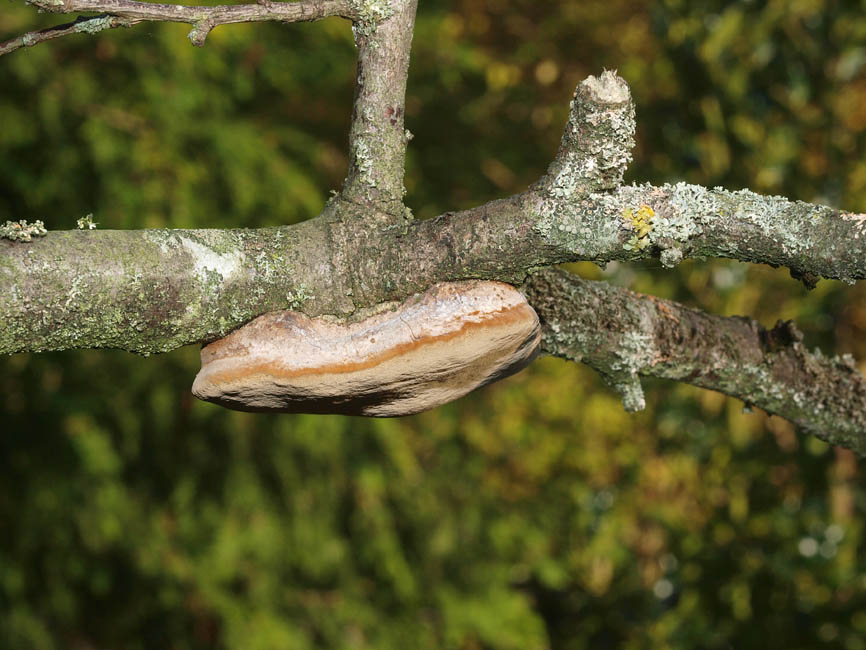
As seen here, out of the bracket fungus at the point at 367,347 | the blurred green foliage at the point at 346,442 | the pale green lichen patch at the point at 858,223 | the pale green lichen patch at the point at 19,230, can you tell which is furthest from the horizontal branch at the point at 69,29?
the blurred green foliage at the point at 346,442

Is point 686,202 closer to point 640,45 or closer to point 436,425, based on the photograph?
point 436,425

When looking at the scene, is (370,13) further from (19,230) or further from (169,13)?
(19,230)

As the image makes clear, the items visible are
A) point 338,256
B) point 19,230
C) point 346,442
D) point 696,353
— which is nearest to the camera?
point 19,230

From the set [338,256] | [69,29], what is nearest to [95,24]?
[69,29]

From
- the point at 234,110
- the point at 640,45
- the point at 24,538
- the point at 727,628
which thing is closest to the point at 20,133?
the point at 234,110

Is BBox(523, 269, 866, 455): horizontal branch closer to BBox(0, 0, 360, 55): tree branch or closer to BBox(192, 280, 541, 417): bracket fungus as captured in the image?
BBox(192, 280, 541, 417): bracket fungus

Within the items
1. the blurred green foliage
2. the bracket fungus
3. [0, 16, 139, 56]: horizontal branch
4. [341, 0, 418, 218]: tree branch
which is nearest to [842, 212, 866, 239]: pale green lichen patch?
the bracket fungus
